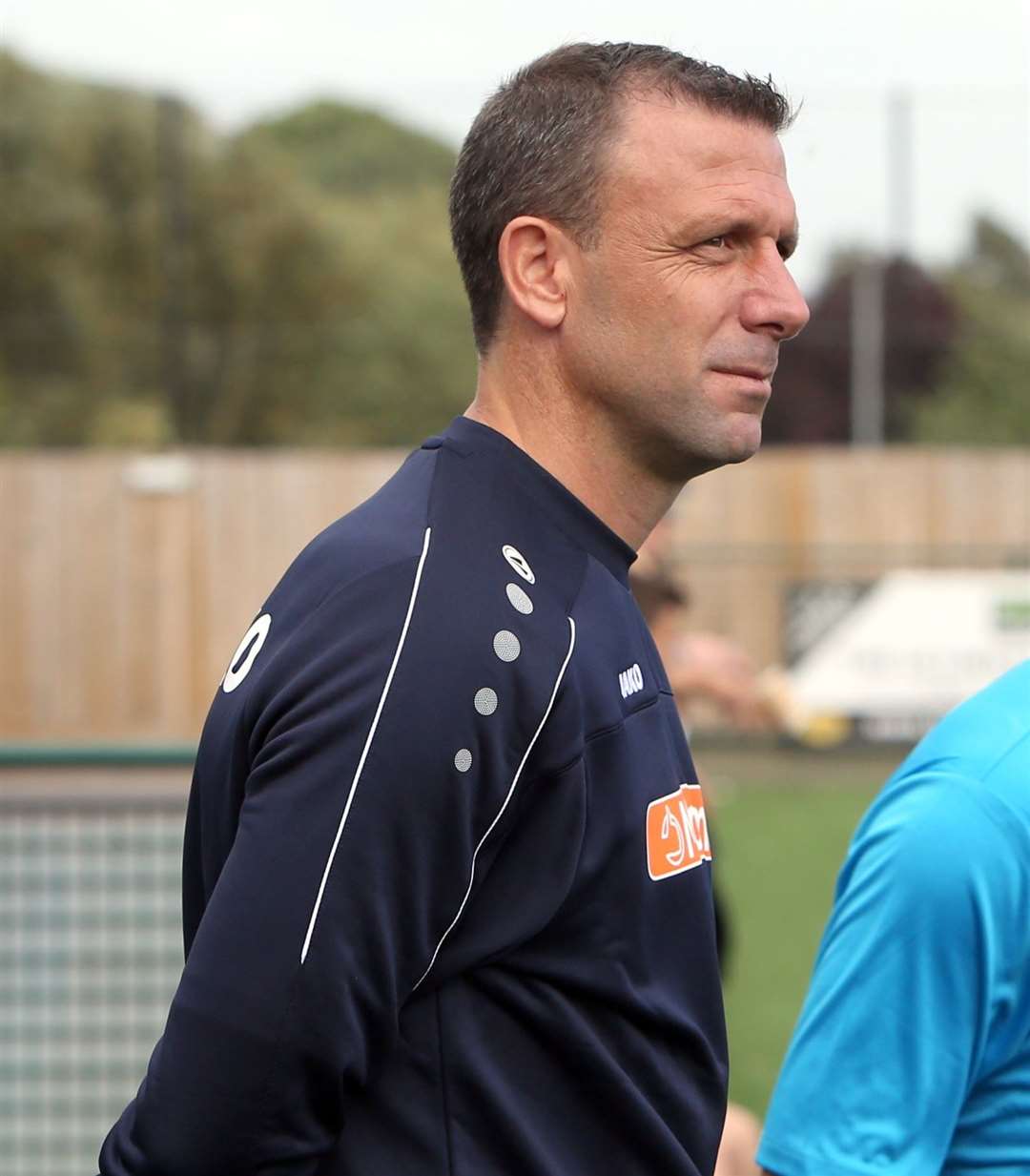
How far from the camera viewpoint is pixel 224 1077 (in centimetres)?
156

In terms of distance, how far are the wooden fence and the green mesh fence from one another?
13474mm

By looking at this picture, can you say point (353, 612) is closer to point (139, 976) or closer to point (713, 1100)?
point (713, 1100)

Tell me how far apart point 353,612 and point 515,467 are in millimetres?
322

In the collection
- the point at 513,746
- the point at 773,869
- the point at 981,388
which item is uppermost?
the point at 981,388

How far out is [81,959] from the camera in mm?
4129

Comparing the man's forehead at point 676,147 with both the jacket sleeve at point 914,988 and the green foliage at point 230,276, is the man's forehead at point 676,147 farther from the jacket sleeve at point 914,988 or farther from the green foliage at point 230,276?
the green foliage at point 230,276

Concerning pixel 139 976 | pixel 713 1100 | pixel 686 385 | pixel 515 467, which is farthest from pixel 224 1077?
pixel 139 976

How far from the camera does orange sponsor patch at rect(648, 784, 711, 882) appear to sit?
5.73 ft

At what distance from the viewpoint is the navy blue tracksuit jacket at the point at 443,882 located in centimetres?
156

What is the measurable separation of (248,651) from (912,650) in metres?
15.2

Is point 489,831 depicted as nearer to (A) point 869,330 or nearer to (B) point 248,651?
(B) point 248,651

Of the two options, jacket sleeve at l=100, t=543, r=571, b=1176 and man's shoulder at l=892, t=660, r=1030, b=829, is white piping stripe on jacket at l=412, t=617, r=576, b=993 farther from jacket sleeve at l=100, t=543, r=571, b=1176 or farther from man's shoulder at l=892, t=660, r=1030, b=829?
man's shoulder at l=892, t=660, r=1030, b=829

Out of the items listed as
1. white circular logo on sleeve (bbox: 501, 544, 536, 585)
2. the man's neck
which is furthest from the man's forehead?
white circular logo on sleeve (bbox: 501, 544, 536, 585)

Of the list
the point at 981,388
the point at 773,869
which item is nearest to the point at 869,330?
the point at 981,388
